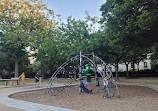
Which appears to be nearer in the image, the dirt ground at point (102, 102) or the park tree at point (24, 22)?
the dirt ground at point (102, 102)

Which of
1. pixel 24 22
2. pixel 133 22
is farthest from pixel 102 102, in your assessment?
pixel 24 22

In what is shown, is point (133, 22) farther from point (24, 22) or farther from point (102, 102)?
point (24, 22)

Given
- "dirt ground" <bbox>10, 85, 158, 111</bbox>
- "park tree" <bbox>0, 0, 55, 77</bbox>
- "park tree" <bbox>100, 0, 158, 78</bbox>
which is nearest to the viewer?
"dirt ground" <bbox>10, 85, 158, 111</bbox>

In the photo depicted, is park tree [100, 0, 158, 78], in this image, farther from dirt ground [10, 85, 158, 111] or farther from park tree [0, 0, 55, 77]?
park tree [0, 0, 55, 77]

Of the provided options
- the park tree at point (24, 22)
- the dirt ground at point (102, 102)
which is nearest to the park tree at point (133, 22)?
the dirt ground at point (102, 102)

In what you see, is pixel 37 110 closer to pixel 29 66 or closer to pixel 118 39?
pixel 118 39

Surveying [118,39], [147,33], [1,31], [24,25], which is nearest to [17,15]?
[24,25]

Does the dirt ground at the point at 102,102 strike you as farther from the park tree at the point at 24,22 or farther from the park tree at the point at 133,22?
the park tree at the point at 24,22

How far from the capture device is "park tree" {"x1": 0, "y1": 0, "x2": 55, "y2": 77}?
23811 mm

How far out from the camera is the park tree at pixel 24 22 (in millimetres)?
23811

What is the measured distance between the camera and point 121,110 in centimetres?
628

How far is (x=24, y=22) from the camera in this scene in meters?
25.1

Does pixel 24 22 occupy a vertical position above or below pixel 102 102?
above

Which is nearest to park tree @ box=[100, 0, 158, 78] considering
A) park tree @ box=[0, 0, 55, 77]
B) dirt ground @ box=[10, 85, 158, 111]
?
dirt ground @ box=[10, 85, 158, 111]
